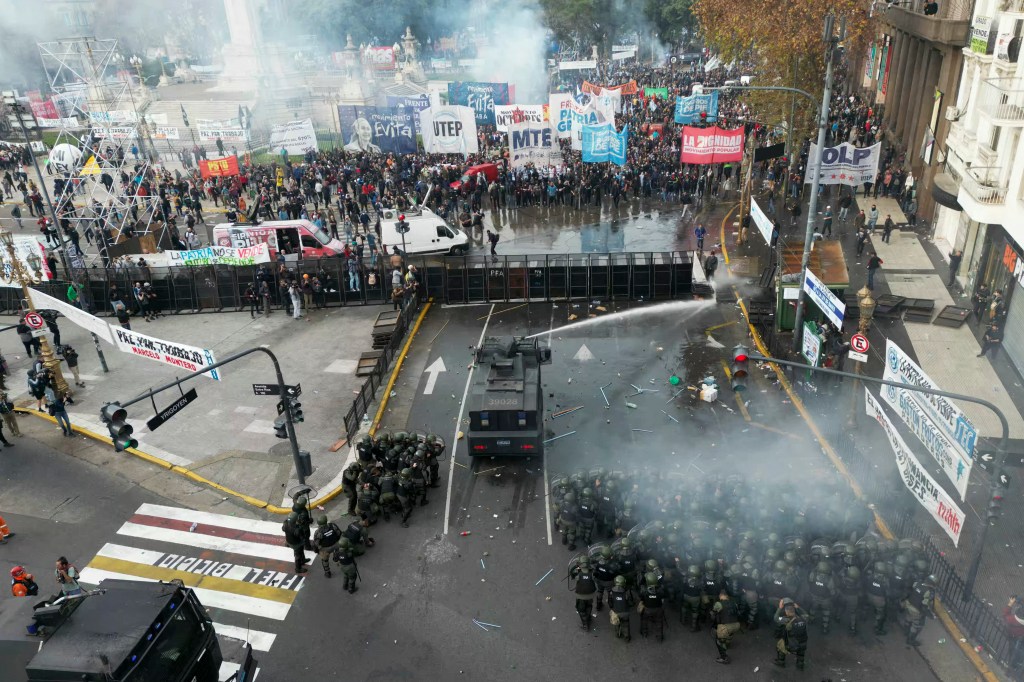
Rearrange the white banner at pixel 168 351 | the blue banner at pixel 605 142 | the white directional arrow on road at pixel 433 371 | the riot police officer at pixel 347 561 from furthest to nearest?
the blue banner at pixel 605 142
the white directional arrow on road at pixel 433 371
the white banner at pixel 168 351
the riot police officer at pixel 347 561

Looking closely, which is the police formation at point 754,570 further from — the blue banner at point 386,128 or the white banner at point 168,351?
the blue banner at point 386,128

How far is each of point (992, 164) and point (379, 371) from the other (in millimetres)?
19338

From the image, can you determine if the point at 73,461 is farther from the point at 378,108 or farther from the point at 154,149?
the point at 154,149

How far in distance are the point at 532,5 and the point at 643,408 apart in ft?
272

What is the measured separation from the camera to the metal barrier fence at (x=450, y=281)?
2686 centimetres

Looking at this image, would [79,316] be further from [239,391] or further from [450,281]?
[450,281]

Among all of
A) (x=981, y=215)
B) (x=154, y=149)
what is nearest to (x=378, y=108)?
(x=154, y=149)

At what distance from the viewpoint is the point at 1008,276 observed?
21844 mm

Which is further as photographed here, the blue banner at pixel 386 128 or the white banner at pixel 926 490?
the blue banner at pixel 386 128

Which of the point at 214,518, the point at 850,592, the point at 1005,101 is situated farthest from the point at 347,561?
the point at 1005,101

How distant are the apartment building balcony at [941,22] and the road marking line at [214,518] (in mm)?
29310

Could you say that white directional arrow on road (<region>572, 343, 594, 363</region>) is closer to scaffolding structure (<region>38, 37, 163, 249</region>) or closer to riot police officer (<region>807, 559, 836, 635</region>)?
riot police officer (<region>807, 559, 836, 635</region>)

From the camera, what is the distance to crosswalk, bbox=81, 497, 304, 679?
45.4 ft

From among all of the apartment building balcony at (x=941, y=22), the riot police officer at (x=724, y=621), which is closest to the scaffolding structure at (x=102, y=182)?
the riot police officer at (x=724, y=621)
